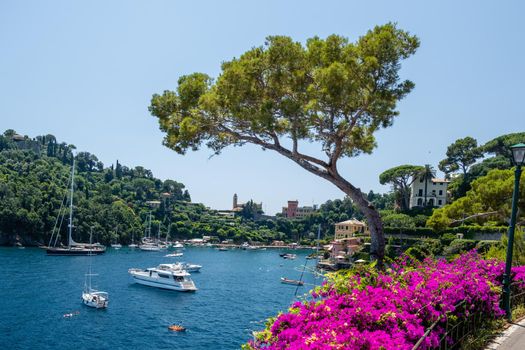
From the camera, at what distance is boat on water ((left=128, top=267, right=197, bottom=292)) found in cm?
4216

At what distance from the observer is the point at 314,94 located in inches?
314

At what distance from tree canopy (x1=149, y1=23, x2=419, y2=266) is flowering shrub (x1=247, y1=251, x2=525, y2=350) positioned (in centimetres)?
213

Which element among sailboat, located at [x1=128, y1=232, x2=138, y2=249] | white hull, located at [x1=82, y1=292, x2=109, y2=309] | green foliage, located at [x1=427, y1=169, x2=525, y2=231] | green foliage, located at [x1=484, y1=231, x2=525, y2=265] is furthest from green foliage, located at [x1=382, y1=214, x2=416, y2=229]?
sailboat, located at [x1=128, y1=232, x2=138, y2=249]

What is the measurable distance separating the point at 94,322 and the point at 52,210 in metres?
59.9

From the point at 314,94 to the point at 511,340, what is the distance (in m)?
4.71

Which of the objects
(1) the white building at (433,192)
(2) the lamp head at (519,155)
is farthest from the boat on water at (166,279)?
(1) the white building at (433,192)

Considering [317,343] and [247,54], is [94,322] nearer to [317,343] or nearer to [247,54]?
[247,54]

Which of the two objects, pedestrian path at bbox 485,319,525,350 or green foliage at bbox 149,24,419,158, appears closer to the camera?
pedestrian path at bbox 485,319,525,350

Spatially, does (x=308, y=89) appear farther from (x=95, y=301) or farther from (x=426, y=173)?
(x=426, y=173)

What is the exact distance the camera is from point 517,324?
7.02 m

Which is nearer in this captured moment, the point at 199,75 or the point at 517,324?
the point at 517,324

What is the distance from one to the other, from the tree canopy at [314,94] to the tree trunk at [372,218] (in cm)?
2

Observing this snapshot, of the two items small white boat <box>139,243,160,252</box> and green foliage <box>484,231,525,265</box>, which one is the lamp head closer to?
green foliage <box>484,231,525,265</box>

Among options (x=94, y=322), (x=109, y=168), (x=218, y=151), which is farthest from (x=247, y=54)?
(x=109, y=168)
